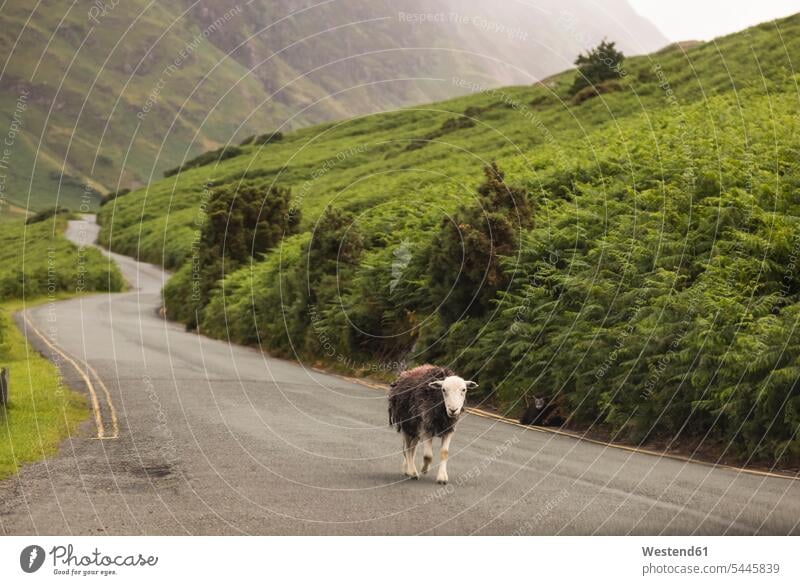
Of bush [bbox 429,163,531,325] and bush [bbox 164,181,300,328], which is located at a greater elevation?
bush [bbox 164,181,300,328]

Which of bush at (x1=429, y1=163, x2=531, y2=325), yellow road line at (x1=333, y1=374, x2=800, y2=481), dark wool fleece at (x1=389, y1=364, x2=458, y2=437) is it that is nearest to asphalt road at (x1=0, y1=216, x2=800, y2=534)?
yellow road line at (x1=333, y1=374, x2=800, y2=481)

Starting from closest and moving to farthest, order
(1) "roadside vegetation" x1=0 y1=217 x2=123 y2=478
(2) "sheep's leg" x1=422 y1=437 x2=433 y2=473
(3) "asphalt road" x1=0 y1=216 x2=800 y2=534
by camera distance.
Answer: (3) "asphalt road" x1=0 y1=216 x2=800 y2=534 < (2) "sheep's leg" x1=422 y1=437 x2=433 y2=473 < (1) "roadside vegetation" x1=0 y1=217 x2=123 y2=478

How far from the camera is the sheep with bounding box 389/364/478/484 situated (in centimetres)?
1142

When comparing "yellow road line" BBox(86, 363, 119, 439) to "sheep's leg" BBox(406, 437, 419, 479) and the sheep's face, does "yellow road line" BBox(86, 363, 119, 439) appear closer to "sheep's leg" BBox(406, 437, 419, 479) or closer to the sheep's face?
"sheep's leg" BBox(406, 437, 419, 479)

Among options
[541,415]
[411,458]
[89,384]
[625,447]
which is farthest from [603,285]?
[89,384]

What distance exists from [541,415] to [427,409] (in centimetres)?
685

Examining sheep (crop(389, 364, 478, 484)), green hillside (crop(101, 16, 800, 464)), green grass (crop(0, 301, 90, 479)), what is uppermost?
green hillside (crop(101, 16, 800, 464))

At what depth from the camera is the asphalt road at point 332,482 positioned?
1025cm

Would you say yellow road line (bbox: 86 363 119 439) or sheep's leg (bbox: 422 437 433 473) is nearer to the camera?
sheep's leg (bbox: 422 437 433 473)

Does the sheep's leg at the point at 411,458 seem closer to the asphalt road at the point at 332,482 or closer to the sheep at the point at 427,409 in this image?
the sheep at the point at 427,409

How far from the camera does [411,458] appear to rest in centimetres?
1259

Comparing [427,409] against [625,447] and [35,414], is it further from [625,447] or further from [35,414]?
[35,414]

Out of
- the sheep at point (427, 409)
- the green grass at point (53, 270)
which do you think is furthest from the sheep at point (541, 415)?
the green grass at point (53, 270)
